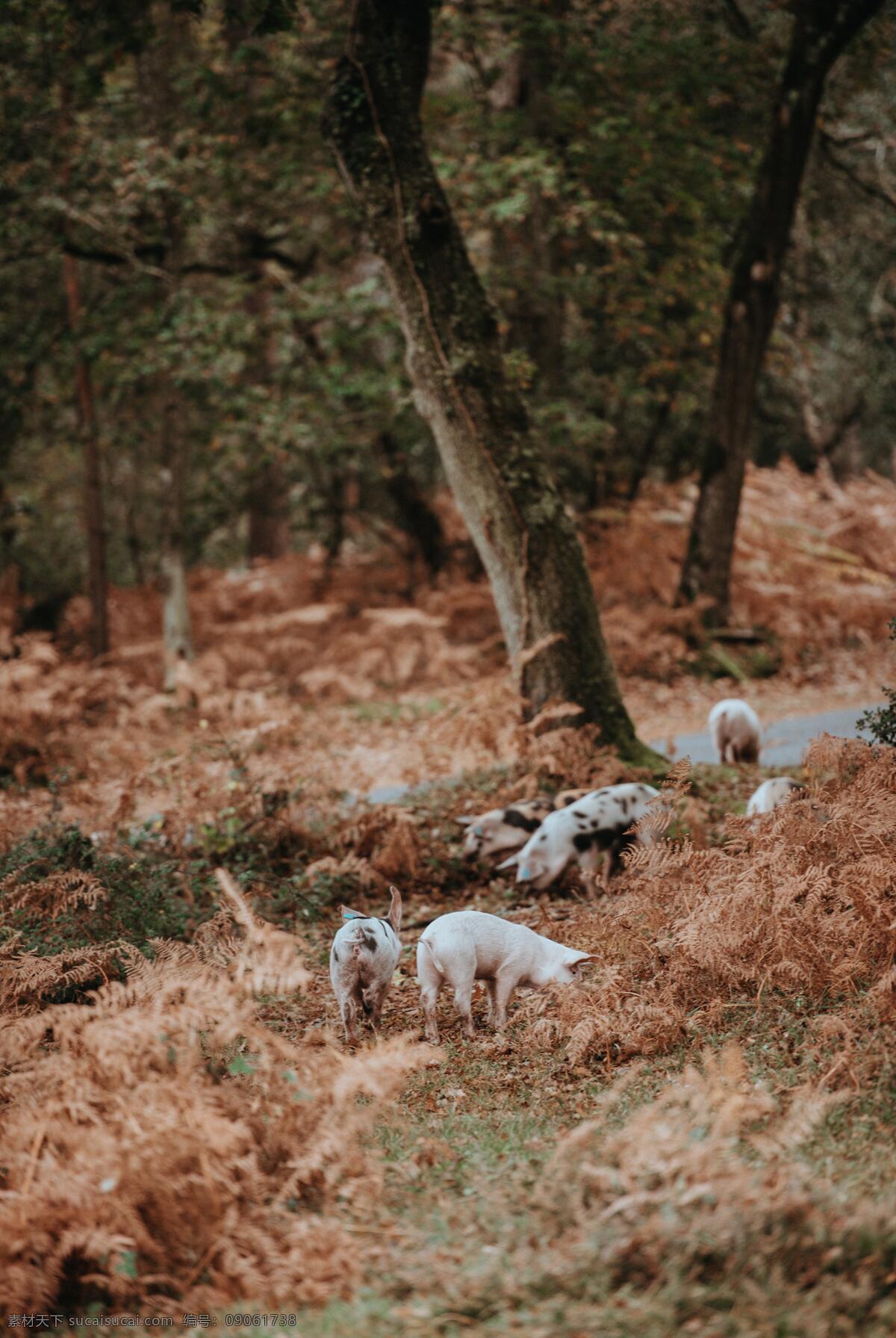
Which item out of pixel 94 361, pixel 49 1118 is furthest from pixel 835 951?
pixel 94 361

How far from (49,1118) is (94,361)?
44.9 ft

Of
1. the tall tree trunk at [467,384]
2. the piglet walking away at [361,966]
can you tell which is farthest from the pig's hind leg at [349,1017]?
the tall tree trunk at [467,384]

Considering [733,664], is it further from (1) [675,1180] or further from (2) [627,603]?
(1) [675,1180]

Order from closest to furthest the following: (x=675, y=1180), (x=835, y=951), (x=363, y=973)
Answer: (x=675, y=1180) → (x=835, y=951) → (x=363, y=973)

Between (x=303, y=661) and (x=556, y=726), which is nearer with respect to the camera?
(x=556, y=726)

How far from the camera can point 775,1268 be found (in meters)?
3.02

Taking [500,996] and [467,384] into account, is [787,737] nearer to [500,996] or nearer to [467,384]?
[467,384]

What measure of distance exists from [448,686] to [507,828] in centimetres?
762

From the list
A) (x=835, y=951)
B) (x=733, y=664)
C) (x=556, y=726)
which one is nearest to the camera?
(x=835, y=951)

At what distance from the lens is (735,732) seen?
9.82 metres

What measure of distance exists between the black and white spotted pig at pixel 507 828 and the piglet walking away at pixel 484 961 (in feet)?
7.29

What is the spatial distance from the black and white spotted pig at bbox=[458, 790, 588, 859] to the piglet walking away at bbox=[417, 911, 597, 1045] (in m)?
2.22

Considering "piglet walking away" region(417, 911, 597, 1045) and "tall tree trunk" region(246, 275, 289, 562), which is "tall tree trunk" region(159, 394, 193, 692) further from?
"piglet walking away" region(417, 911, 597, 1045)

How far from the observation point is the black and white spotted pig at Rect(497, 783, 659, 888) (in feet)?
23.4
